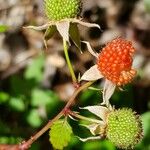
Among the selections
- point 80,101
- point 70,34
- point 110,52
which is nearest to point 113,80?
point 110,52

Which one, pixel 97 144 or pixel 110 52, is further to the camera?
pixel 97 144

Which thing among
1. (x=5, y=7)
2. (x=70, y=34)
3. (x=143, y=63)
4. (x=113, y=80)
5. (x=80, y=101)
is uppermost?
(x=70, y=34)

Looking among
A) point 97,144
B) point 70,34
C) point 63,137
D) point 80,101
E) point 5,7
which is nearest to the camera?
point 63,137

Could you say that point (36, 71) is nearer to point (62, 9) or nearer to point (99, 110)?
point (62, 9)

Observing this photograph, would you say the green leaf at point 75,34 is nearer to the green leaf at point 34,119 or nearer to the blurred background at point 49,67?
the blurred background at point 49,67

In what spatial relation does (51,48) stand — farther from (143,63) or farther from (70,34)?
(70,34)

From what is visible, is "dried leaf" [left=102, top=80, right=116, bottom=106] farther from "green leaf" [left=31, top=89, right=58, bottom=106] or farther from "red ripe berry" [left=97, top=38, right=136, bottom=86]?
"green leaf" [left=31, top=89, right=58, bottom=106]

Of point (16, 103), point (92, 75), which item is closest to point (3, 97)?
point (16, 103)
